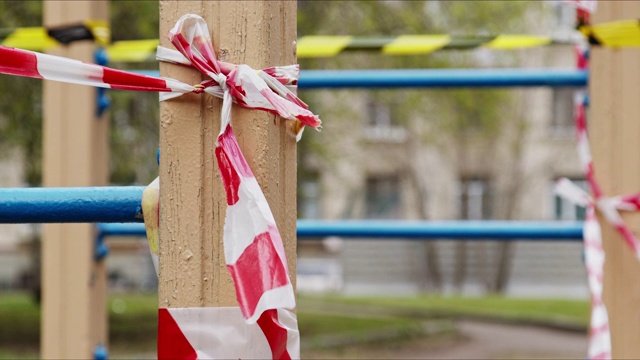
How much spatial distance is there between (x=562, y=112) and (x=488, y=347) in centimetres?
1433

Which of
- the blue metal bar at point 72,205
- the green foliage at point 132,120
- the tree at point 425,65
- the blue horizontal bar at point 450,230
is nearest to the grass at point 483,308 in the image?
the tree at point 425,65

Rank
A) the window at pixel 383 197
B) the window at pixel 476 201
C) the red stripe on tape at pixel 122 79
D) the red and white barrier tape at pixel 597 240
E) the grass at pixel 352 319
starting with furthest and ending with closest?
the window at pixel 383 197
the window at pixel 476 201
the grass at pixel 352 319
the red and white barrier tape at pixel 597 240
the red stripe on tape at pixel 122 79

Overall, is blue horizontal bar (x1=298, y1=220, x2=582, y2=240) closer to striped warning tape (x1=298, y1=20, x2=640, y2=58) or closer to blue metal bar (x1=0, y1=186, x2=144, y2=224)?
striped warning tape (x1=298, y1=20, x2=640, y2=58)

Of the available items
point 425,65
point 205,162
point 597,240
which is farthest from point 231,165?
point 425,65

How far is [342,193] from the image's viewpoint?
71.4 ft

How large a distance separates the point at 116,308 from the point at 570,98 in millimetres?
13024

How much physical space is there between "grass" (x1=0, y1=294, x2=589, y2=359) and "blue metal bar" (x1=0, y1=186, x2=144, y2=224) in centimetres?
678

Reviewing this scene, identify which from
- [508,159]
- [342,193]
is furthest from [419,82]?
[342,193]

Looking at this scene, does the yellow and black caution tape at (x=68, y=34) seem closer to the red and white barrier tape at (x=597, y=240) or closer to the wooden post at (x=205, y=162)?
the red and white barrier tape at (x=597, y=240)

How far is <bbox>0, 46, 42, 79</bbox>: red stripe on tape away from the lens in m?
1.08

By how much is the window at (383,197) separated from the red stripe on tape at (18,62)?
21649mm

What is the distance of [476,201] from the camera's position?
72.3 feet

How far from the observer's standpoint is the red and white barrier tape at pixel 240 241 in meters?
0.99

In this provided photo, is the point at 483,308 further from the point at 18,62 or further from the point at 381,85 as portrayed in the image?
the point at 18,62
